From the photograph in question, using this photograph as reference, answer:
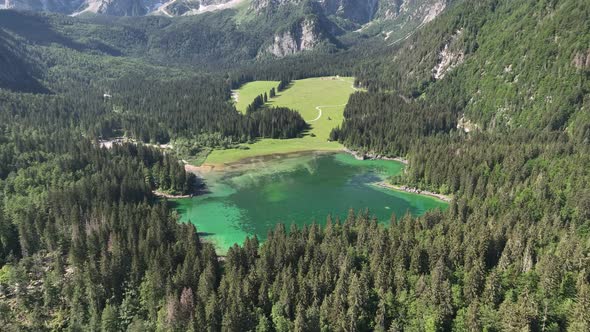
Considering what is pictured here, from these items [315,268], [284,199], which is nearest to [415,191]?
[284,199]

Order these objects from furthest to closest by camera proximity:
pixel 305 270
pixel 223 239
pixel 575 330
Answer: pixel 223 239 < pixel 305 270 < pixel 575 330

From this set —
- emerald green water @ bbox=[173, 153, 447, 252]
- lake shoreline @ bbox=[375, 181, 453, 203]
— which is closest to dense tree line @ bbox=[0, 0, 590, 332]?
lake shoreline @ bbox=[375, 181, 453, 203]

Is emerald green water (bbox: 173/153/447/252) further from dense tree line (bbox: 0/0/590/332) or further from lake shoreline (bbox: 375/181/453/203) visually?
dense tree line (bbox: 0/0/590/332)

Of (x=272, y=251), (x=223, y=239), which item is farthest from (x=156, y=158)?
(x=272, y=251)

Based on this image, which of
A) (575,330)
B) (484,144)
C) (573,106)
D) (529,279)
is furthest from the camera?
(573,106)

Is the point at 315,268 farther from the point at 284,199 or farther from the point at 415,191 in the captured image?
the point at 415,191

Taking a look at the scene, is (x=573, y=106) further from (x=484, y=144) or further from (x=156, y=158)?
(x=156, y=158)

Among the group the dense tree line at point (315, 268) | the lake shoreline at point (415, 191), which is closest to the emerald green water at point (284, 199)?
the lake shoreline at point (415, 191)

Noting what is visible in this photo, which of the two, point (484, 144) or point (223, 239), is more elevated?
point (484, 144)
